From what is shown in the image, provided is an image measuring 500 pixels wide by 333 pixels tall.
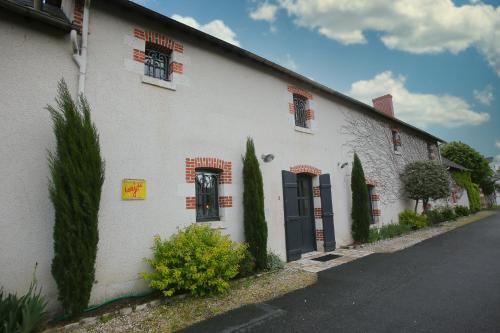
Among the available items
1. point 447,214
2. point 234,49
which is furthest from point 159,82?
point 447,214

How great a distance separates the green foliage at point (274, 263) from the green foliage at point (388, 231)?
4.16 meters

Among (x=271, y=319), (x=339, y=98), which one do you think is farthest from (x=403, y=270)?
(x=339, y=98)

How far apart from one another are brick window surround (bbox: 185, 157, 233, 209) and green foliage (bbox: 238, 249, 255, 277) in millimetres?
1136

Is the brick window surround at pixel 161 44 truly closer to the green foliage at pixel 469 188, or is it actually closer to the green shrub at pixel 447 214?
the green shrub at pixel 447 214

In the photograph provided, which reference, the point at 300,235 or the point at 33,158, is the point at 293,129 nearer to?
the point at 300,235

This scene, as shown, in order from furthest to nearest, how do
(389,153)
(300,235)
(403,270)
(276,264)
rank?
1. (389,153)
2. (300,235)
3. (276,264)
4. (403,270)

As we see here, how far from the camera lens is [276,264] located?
19.7 ft

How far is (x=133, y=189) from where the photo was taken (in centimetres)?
462

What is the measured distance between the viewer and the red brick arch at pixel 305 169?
292 inches

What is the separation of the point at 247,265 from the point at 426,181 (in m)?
9.71

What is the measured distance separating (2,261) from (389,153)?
41.0 feet

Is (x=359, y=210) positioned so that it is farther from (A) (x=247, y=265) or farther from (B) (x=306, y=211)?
(A) (x=247, y=265)

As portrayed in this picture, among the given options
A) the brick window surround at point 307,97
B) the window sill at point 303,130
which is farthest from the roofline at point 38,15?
the window sill at point 303,130

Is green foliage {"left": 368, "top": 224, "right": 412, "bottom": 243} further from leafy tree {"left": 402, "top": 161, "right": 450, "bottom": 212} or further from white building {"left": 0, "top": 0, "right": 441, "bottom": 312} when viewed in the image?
leafy tree {"left": 402, "top": 161, "right": 450, "bottom": 212}
